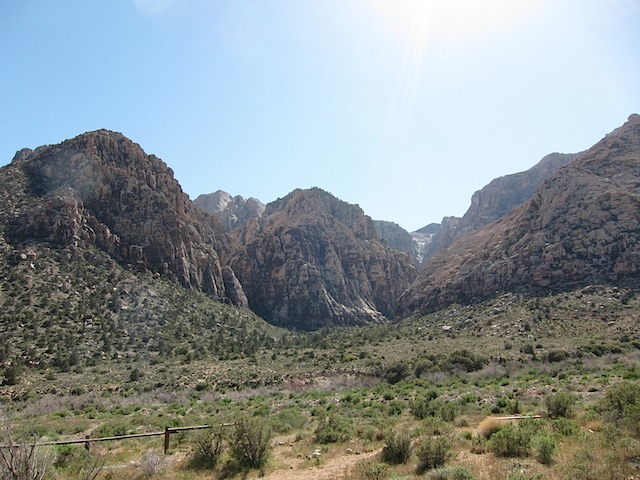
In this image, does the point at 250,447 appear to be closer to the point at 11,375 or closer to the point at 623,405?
the point at 623,405

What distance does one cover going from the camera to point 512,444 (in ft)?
33.7

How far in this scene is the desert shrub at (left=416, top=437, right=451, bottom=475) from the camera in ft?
33.2

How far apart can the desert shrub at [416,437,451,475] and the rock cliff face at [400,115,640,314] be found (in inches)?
2053

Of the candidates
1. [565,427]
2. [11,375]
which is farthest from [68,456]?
[11,375]

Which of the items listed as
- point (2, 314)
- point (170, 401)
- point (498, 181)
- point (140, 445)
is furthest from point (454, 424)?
point (498, 181)

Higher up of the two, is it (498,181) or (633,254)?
(498,181)

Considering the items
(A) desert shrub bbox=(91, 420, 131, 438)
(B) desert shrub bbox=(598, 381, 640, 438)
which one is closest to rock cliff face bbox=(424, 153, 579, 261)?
(B) desert shrub bbox=(598, 381, 640, 438)

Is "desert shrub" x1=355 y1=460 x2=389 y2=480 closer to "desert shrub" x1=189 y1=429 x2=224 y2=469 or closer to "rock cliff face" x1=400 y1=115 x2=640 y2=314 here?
"desert shrub" x1=189 y1=429 x2=224 y2=469

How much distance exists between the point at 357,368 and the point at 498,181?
152598 millimetres

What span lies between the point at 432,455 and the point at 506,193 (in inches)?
6605

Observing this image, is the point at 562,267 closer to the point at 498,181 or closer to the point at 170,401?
the point at 170,401

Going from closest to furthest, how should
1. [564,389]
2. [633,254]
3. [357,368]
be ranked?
[564,389]
[357,368]
[633,254]

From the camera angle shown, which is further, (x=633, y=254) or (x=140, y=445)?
(x=633, y=254)

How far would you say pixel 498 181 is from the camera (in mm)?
166375
